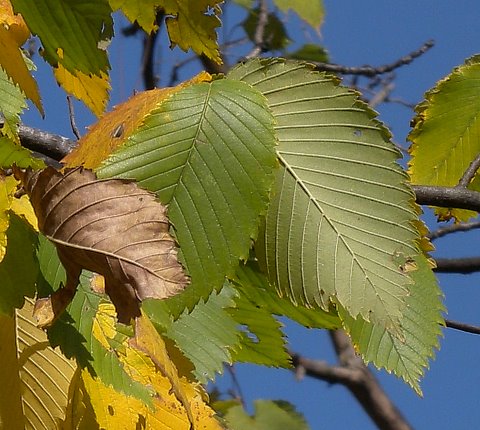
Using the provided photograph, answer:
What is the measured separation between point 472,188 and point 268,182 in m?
0.45

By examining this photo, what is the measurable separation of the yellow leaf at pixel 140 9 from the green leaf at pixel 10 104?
0.10 meters

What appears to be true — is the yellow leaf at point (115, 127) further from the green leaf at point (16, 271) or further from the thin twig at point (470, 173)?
the thin twig at point (470, 173)

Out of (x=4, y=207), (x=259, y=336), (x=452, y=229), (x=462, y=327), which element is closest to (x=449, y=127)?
(x=462, y=327)

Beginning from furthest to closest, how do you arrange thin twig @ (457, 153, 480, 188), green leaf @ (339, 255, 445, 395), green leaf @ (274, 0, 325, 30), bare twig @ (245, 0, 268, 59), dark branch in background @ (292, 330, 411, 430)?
dark branch in background @ (292, 330, 411, 430)
bare twig @ (245, 0, 268, 59)
green leaf @ (274, 0, 325, 30)
thin twig @ (457, 153, 480, 188)
green leaf @ (339, 255, 445, 395)

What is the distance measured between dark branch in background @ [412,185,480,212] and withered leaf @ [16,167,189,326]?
1.48 feet

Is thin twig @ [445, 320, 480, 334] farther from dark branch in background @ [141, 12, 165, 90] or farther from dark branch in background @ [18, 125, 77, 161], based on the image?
dark branch in background @ [141, 12, 165, 90]

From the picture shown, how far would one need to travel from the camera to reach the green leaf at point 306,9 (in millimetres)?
2234

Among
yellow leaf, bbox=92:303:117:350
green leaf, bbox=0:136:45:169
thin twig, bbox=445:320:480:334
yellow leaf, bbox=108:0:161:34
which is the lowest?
yellow leaf, bbox=92:303:117:350

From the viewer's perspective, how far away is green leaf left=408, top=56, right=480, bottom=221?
40.8 inches

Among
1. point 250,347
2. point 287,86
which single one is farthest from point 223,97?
point 250,347

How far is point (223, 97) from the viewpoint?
690 millimetres

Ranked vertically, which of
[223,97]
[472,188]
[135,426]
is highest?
[472,188]

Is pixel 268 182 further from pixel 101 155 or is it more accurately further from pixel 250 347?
pixel 250 347

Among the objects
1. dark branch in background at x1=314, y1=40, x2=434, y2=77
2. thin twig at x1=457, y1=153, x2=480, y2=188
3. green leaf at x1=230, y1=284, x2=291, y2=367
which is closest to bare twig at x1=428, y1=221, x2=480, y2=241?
dark branch in background at x1=314, y1=40, x2=434, y2=77
